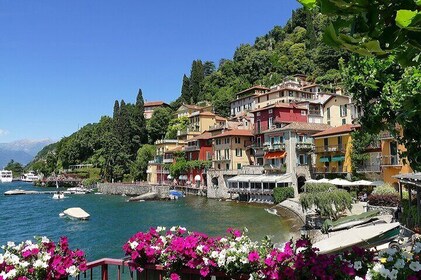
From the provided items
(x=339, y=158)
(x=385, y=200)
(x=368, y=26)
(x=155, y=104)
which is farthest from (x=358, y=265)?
(x=155, y=104)

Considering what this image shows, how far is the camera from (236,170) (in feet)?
181

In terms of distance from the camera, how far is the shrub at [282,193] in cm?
4431

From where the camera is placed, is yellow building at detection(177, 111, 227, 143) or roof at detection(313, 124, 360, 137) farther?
yellow building at detection(177, 111, 227, 143)

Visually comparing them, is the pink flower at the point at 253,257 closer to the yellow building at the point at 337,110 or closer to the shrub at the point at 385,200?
the shrub at the point at 385,200

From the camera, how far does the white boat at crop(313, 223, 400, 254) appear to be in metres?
12.1

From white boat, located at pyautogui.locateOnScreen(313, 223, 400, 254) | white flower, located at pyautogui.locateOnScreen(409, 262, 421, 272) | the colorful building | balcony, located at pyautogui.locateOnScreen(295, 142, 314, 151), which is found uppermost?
the colorful building

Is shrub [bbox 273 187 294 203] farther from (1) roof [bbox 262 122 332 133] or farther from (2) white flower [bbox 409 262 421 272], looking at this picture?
(2) white flower [bbox 409 262 421 272]

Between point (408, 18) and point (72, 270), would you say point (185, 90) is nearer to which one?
point (72, 270)

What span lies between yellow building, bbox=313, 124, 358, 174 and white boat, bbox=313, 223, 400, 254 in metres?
29.3

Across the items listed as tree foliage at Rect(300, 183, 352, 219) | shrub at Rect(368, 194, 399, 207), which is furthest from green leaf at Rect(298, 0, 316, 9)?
shrub at Rect(368, 194, 399, 207)

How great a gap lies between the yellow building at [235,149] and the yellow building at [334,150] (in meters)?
13.5

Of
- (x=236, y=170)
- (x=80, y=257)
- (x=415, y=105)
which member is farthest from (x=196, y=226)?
(x=415, y=105)

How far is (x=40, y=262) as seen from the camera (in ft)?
15.0

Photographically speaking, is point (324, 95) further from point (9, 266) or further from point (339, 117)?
point (9, 266)
